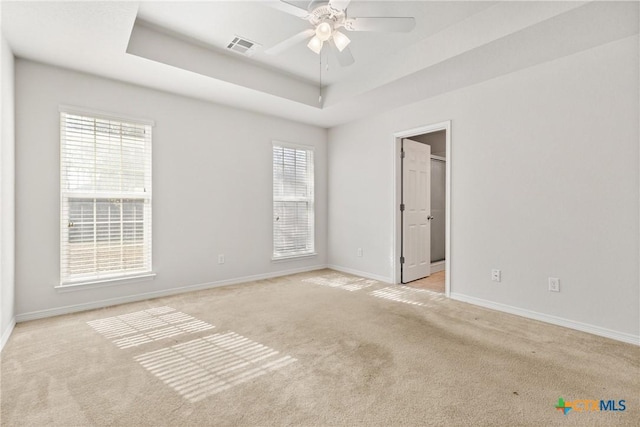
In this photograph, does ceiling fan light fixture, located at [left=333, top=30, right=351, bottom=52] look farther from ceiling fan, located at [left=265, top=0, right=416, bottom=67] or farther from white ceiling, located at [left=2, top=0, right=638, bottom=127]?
white ceiling, located at [left=2, top=0, right=638, bottom=127]

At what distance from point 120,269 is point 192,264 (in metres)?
0.80

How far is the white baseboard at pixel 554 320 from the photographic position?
2578 millimetres

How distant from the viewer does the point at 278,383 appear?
196cm

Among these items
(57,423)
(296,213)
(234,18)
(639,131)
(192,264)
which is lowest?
(57,423)

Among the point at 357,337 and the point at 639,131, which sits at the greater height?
the point at 639,131

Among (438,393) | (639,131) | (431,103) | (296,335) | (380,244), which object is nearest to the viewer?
(438,393)

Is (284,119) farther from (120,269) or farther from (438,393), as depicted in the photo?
(438,393)

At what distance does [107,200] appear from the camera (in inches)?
136

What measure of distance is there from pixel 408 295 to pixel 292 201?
232cm

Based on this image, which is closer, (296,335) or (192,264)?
(296,335)

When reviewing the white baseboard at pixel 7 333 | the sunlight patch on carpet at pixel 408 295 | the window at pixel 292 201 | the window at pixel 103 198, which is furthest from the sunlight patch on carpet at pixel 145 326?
the sunlight patch on carpet at pixel 408 295

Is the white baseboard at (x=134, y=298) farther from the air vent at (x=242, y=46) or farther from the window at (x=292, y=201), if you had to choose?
the air vent at (x=242, y=46)

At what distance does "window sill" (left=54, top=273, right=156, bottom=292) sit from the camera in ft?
10.6

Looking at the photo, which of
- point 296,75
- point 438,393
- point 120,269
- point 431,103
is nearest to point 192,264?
point 120,269
